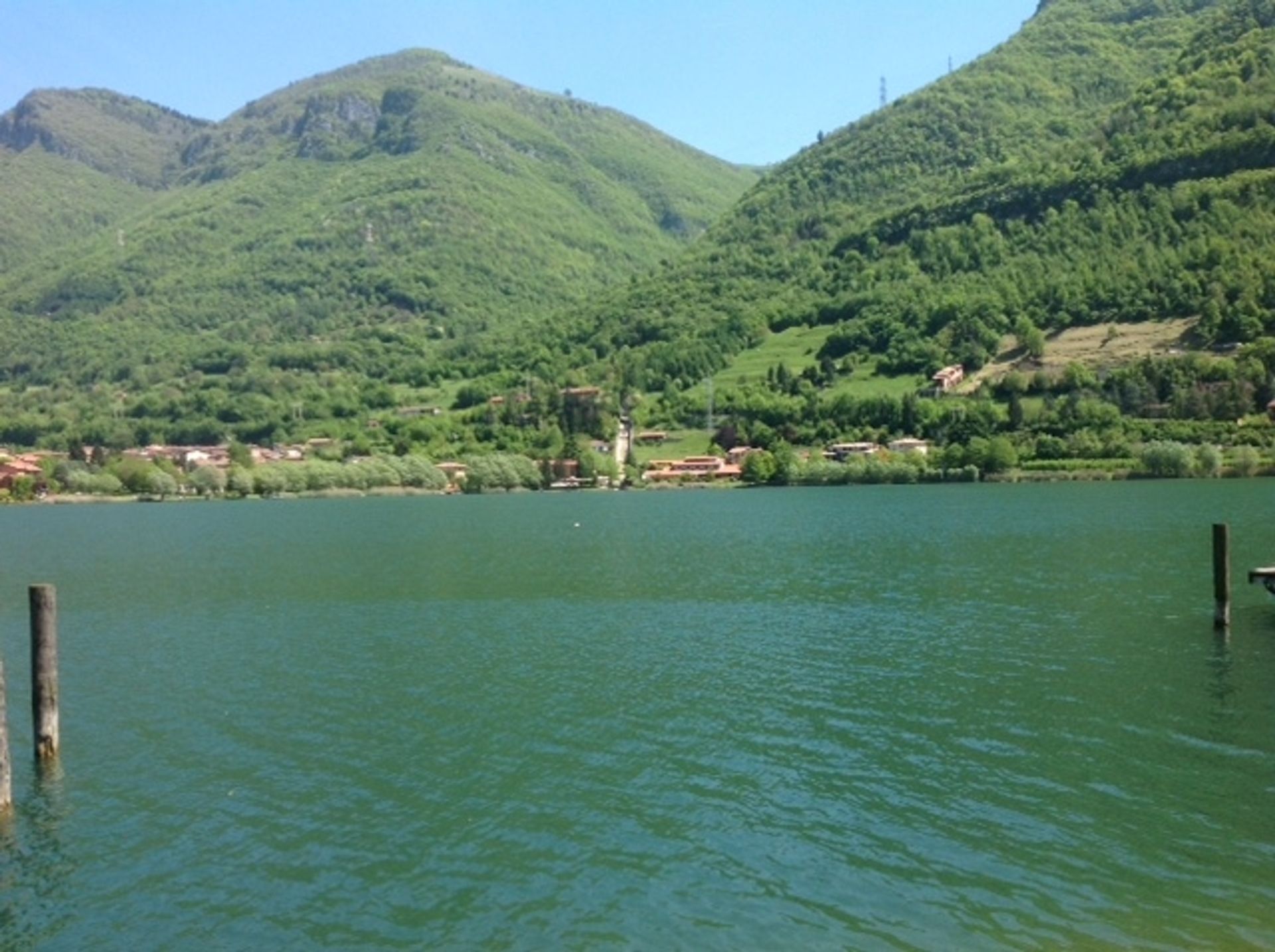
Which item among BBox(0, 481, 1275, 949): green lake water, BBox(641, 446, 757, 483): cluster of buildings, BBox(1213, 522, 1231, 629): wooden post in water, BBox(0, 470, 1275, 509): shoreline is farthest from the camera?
BBox(641, 446, 757, 483): cluster of buildings

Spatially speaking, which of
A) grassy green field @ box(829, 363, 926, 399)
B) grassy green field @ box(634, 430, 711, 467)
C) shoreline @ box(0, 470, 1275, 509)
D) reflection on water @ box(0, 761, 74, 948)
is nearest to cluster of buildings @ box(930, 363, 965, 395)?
grassy green field @ box(829, 363, 926, 399)

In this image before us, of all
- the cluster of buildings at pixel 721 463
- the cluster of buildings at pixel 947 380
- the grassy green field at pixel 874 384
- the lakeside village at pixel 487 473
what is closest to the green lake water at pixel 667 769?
the cluster of buildings at pixel 721 463

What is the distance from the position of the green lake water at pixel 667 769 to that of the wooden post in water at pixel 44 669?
29.7 inches

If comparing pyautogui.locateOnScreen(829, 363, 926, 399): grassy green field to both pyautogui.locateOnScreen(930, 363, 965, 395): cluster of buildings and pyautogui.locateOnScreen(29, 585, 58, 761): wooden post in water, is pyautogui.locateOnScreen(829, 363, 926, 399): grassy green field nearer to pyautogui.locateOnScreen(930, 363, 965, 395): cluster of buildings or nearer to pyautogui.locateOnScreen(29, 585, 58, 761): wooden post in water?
pyautogui.locateOnScreen(930, 363, 965, 395): cluster of buildings

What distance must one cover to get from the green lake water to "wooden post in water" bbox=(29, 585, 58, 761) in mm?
754

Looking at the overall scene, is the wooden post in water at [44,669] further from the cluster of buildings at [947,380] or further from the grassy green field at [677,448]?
the grassy green field at [677,448]

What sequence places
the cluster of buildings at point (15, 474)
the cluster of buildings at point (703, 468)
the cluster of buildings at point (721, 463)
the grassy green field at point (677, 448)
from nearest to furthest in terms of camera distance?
1. the cluster of buildings at point (721, 463)
2. the cluster of buildings at point (703, 468)
3. the cluster of buildings at point (15, 474)
4. the grassy green field at point (677, 448)

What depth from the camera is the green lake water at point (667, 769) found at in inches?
672

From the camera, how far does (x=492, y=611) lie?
49594mm

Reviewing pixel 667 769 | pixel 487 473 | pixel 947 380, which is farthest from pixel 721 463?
pixel 667 769

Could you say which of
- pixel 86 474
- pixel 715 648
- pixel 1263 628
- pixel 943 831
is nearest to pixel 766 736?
pixel 943 831

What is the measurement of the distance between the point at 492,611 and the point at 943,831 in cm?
3196

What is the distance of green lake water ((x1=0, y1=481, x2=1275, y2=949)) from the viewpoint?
17062 millimetres

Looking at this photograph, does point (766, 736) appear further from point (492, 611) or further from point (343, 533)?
point (343, 533)
